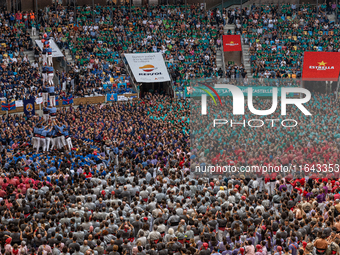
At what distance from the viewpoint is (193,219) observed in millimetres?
15352

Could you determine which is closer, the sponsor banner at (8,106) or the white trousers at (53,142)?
the white trousers at (53,142)

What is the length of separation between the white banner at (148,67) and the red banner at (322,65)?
47.8 ft

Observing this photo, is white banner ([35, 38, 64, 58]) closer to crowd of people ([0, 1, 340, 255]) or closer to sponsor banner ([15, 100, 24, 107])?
crowd of people ([0, 1, 340, 255])

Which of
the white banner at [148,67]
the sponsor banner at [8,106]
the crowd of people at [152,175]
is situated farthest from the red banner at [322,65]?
the sponsor banner at [8,106]

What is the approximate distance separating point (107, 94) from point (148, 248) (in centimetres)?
2859

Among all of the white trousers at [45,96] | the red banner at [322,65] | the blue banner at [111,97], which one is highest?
the red banner at [322,65]

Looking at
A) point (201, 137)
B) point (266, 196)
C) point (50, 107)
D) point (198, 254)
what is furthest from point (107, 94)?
point (198, 254)

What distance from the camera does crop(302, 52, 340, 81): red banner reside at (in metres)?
33.8

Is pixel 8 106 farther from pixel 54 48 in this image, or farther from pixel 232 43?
pixel 232 43

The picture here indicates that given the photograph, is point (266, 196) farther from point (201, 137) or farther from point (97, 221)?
point (201, 137)

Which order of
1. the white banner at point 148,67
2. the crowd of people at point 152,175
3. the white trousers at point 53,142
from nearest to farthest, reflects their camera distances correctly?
the crowd of people at point 152,175, the white trousers at point 53,142, the white banner at point 148,67

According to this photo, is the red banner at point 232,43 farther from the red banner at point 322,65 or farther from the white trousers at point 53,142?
the white trousers at point 53,142

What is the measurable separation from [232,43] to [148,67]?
929cm

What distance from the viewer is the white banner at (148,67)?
44719 millimetres
